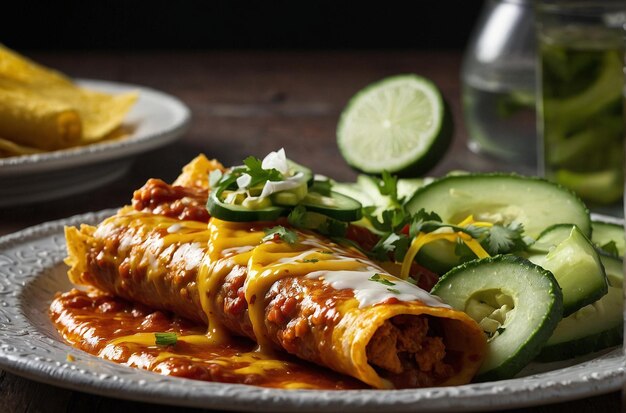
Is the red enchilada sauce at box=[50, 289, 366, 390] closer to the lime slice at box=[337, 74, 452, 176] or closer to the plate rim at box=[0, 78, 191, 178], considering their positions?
the plate rim at box=[0, 78, 191, 178]

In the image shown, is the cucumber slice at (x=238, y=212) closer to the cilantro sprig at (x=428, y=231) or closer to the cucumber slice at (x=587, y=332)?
the cilantro sprig at (x=428, y=231)

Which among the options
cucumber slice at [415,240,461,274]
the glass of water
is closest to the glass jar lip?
the glass of water

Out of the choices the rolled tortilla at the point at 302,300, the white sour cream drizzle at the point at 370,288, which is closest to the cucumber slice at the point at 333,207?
the rolled tortilla at the point at 302,300

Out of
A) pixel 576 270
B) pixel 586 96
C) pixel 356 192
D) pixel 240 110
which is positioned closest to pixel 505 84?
pixel 586 96

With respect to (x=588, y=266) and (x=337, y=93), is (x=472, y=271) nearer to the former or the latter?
(x=588, y=266)

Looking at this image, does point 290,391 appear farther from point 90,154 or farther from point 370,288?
point 90,154

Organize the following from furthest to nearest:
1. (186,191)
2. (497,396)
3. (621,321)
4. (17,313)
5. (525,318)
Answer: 1. (186,191)
2. (17,313)
3. (621,321)
4. (525,318)
5. (497,396)

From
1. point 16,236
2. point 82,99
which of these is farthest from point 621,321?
point 82,99
